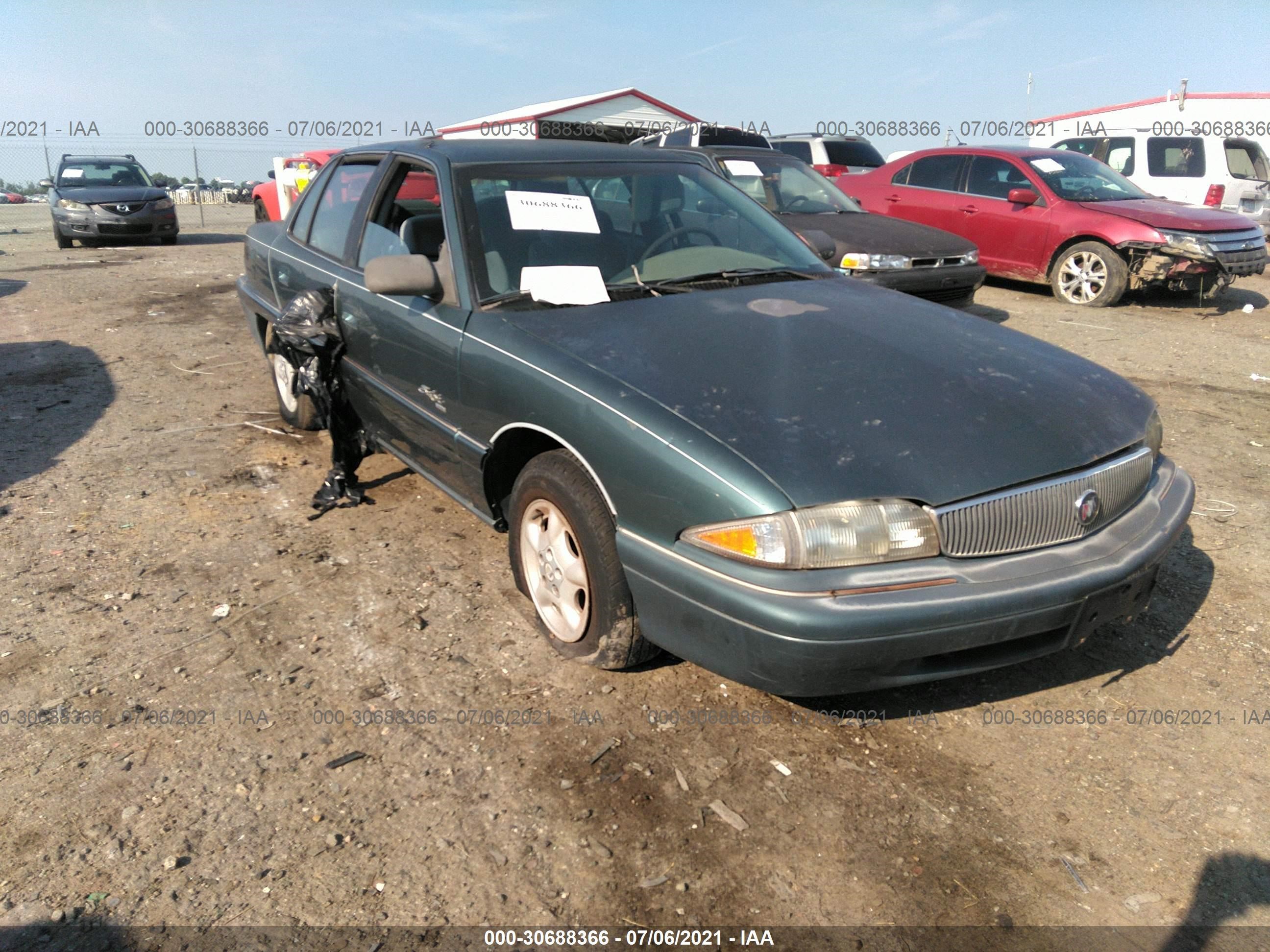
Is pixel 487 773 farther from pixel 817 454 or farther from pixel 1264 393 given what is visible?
pixel 1264 393

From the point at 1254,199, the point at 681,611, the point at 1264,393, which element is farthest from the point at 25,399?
the point at 1254,199

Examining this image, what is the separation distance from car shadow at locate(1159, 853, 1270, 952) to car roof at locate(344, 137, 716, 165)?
3.10 metres

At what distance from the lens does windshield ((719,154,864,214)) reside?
8.16 m

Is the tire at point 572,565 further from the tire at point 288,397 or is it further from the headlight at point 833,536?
the tire at point 288,397

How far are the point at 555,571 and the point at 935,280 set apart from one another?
5.43 metres

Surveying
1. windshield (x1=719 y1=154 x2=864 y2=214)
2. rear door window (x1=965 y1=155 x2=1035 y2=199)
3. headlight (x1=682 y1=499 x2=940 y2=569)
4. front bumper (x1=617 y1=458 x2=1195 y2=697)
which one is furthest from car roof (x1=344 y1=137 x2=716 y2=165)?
rear door window (x1=965 y1=155 x2=1035 y2=199)

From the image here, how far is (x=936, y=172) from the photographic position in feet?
33.7

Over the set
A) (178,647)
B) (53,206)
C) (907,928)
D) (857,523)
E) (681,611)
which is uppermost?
(53,206)

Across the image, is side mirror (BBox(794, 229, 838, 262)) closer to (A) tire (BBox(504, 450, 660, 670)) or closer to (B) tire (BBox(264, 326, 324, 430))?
(A) tire (BBox(504, 450, 660, 670))

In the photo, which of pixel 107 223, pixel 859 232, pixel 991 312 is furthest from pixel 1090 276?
pixel 107 223

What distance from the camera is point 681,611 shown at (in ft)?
7.76

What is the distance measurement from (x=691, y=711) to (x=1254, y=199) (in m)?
13.5

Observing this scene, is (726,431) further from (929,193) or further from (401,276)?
(929,193)

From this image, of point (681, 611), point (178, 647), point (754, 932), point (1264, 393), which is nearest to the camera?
point (754, 932)
